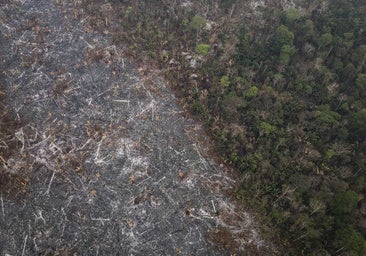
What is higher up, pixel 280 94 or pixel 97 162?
pixel 280 94

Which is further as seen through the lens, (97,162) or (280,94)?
(280,94)

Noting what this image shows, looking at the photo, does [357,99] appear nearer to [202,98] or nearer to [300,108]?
[300,108]

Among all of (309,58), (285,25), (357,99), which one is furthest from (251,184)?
(285,25)

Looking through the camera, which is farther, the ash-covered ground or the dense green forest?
the dense green forest

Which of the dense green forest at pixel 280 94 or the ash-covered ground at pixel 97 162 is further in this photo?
the dense green forest at pixel 280 94
